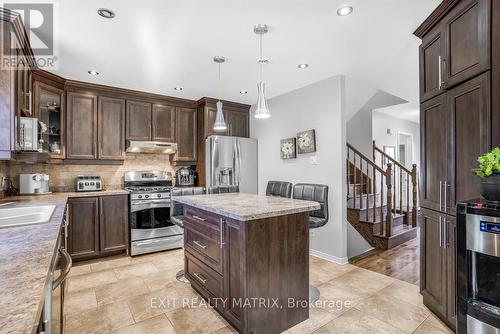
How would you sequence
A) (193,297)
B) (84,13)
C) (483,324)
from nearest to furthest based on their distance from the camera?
(483,324)
(84,13)
(193,297)

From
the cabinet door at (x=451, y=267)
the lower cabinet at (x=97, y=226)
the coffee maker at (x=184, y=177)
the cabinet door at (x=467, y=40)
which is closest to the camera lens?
the cabinet door at (x=467, y=40)

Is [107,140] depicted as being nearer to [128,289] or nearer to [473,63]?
[128,289]

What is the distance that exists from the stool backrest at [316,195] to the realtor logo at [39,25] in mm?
2883

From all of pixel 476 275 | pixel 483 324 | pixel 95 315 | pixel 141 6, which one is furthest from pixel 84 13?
pixel 483 324

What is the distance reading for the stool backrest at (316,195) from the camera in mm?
2807

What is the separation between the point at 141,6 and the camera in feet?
6.46

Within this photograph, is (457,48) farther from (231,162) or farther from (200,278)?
(231,162)

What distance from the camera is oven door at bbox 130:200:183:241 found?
3719mm

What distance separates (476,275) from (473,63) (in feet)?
4.53

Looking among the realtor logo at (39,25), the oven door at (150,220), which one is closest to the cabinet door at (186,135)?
the oven door at (150,220)

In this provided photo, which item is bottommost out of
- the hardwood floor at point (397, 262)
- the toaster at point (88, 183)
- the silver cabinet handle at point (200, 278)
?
the hardwood floor at point (397, 262)

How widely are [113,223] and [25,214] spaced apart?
1567 millimetres

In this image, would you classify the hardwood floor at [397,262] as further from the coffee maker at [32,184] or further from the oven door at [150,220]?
the coffee maker at [32,184]

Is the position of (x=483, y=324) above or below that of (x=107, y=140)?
below
